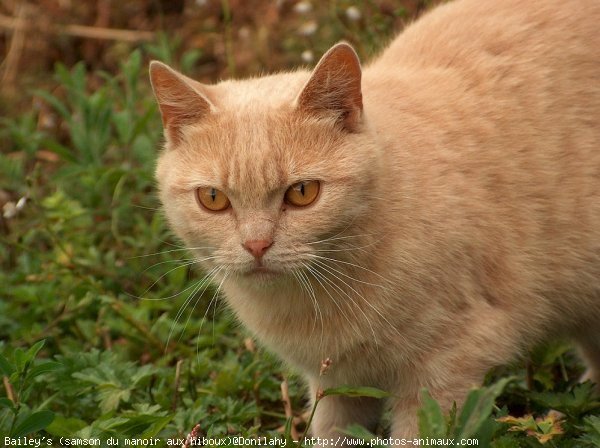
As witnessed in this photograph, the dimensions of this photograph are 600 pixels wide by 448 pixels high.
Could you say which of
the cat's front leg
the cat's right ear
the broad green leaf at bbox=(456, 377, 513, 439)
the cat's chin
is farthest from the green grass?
the cat's right ear

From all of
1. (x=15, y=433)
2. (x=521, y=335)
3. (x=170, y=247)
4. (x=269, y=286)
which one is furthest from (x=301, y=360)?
(x=170, y=247)

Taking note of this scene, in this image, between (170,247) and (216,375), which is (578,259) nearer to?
(216,375)

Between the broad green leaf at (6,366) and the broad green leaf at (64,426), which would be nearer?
the broad green leaf at (6,366)

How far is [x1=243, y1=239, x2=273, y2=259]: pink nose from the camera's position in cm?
262

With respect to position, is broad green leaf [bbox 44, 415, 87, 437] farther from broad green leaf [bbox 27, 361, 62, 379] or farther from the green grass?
broad green leaf [bbox 27, 361, 62, 379]

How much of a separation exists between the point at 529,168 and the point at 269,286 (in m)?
0.97

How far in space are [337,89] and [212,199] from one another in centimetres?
50

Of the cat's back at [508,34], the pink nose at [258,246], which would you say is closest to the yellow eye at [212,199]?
the pink nose at [258,246]

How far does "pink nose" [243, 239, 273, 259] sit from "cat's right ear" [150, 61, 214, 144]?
1.63ft

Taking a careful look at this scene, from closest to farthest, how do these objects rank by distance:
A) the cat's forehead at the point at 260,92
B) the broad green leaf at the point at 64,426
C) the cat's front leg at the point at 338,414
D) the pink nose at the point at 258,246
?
the pink nose at the point at 258,246 → the cat's forehead at the point at 260,92 → the broad green leaf at the point at 64,426 → the cat's front leg at the point at 338,414

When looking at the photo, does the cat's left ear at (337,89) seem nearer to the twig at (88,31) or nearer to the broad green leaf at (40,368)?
the broad green leaf at (40,368)

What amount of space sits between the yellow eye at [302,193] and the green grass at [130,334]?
56 cm

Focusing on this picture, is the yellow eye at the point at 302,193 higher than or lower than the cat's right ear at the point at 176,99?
lower

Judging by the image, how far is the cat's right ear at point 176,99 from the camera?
2.82 m
